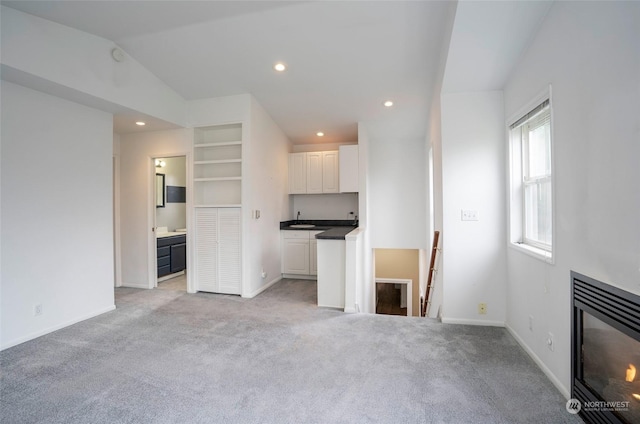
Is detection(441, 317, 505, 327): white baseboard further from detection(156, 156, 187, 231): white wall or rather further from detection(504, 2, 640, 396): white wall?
detection(156, 156, 187, 231): white wall

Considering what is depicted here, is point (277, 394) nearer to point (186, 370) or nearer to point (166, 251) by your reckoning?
point (186, 370)

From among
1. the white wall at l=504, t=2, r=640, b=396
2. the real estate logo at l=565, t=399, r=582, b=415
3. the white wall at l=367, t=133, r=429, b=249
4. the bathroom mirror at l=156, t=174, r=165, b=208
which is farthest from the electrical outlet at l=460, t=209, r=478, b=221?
the bathroom mirror at l=156, t=174, r=165, b=208

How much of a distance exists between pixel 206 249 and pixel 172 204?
2370 mm

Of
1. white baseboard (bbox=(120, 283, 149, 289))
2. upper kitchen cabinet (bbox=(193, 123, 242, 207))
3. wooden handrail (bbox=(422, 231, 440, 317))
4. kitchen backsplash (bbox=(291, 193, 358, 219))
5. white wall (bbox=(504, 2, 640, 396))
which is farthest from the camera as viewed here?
kitchen backsplash (bbox=(291, 193, 358, 219))

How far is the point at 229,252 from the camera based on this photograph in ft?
14.0

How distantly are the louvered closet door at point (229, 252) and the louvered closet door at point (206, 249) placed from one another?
85mm

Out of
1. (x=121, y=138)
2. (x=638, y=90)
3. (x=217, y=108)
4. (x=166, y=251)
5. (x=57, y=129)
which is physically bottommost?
(x=166, y=251)

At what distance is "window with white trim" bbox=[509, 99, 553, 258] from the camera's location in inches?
90.8

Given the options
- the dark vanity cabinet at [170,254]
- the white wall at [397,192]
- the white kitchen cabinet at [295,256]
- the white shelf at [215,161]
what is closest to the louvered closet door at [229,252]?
the white shelf at [215,161]

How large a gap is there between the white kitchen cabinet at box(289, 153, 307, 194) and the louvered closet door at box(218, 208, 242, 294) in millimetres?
1629

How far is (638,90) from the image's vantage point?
4.36ft

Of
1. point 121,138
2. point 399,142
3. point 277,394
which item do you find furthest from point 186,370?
point 399,142

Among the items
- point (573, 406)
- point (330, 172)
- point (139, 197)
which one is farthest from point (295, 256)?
point (573, 406)

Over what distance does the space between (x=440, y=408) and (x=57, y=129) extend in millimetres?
4281
